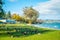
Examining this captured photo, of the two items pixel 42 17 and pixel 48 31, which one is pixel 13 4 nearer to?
pixel 42 17

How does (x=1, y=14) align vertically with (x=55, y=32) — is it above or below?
above

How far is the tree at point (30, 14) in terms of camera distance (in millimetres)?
2283

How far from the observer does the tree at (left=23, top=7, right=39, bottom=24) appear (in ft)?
7.49

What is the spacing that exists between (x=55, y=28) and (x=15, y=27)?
55cm

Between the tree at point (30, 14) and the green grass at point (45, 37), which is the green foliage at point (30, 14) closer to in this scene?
the tree at point (30, 14)

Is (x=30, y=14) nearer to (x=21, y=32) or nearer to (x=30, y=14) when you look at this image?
(x=30, y=14)

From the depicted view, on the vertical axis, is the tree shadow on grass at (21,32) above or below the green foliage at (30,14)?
below

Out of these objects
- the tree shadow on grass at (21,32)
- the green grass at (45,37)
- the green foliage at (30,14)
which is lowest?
the green grass at (45,37)

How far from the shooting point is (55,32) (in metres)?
2.30

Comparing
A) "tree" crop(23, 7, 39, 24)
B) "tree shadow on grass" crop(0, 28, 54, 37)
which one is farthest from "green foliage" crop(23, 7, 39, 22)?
"tree shadow on grass" crop(0, 28, 54, 37)

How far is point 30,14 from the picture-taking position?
7.49ft

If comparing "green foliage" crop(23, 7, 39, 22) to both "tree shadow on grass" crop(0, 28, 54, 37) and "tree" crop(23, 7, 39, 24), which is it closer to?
"tree" crop(23, 7, 39, 24)

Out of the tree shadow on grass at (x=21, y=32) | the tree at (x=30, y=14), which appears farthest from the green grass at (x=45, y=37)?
the tree at (x=30, y=14)

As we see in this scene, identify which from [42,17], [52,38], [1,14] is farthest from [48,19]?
[1,14]
